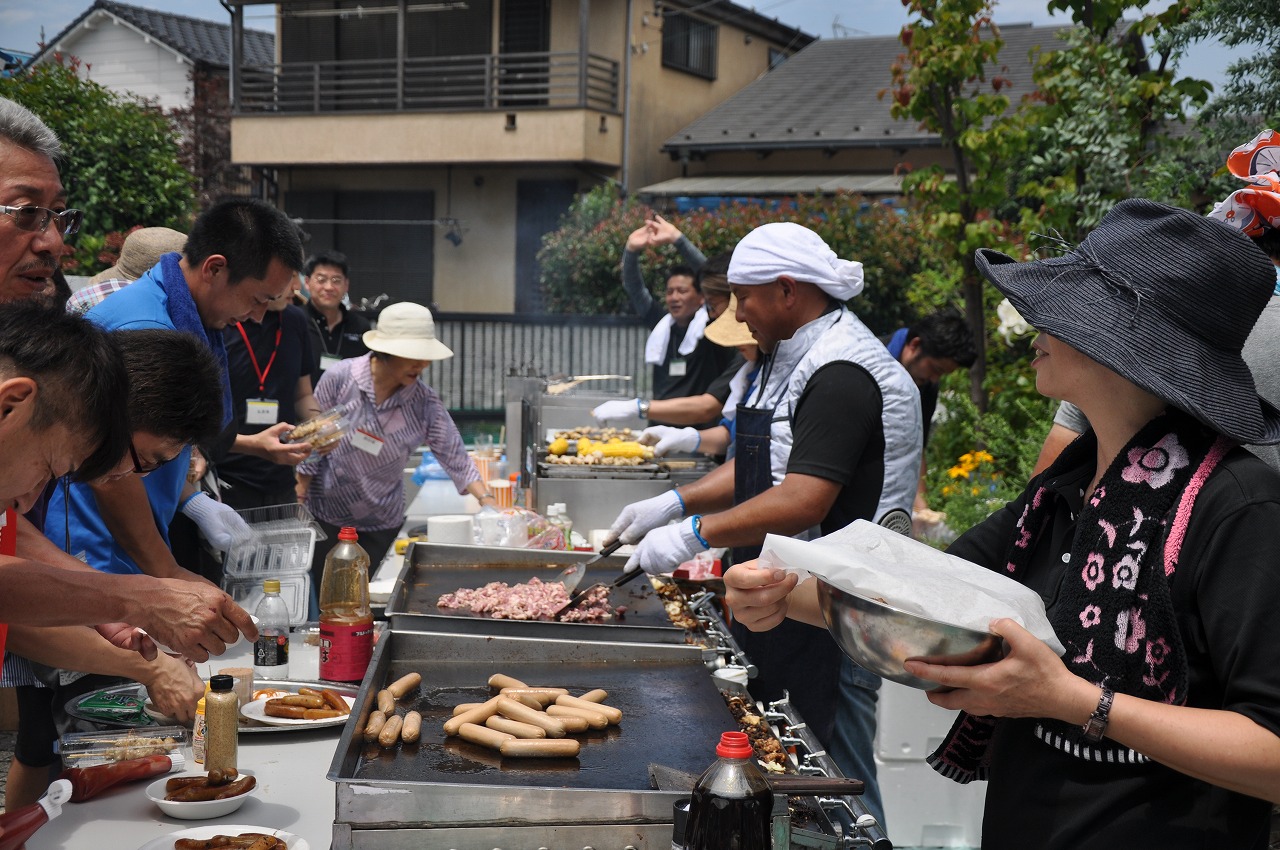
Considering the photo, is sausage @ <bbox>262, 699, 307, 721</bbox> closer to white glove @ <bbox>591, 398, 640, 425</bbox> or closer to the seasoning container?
the seasoning container

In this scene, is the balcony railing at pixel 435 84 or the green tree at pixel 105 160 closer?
the green tree at pixel 105 160

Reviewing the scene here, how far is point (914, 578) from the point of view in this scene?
1626 mm

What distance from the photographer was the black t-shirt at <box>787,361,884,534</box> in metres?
3.06

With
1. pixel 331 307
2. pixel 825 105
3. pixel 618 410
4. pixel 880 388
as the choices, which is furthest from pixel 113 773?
pixel 825 105

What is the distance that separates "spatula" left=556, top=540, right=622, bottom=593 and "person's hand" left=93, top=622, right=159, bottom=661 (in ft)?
4.32

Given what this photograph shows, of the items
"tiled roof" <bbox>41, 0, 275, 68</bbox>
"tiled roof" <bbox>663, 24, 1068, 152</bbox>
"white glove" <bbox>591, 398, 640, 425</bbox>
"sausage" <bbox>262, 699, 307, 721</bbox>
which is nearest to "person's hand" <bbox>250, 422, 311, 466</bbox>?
"sausage" <bbox>262, 699, 307, 721</bbox>

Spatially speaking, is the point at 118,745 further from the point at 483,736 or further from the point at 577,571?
the point at 577,571

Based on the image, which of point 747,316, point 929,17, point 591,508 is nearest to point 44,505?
point 747,316

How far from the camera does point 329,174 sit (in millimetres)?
21391

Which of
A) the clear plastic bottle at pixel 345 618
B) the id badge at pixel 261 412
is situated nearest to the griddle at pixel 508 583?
the clear plastic bottle at pixel 345 618

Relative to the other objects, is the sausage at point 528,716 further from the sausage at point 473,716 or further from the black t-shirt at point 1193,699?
the black t-shirt at point 1193,699

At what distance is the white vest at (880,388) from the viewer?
3.15 meters

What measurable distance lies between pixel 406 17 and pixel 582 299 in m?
7.00

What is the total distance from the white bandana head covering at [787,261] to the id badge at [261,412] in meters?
2.88
